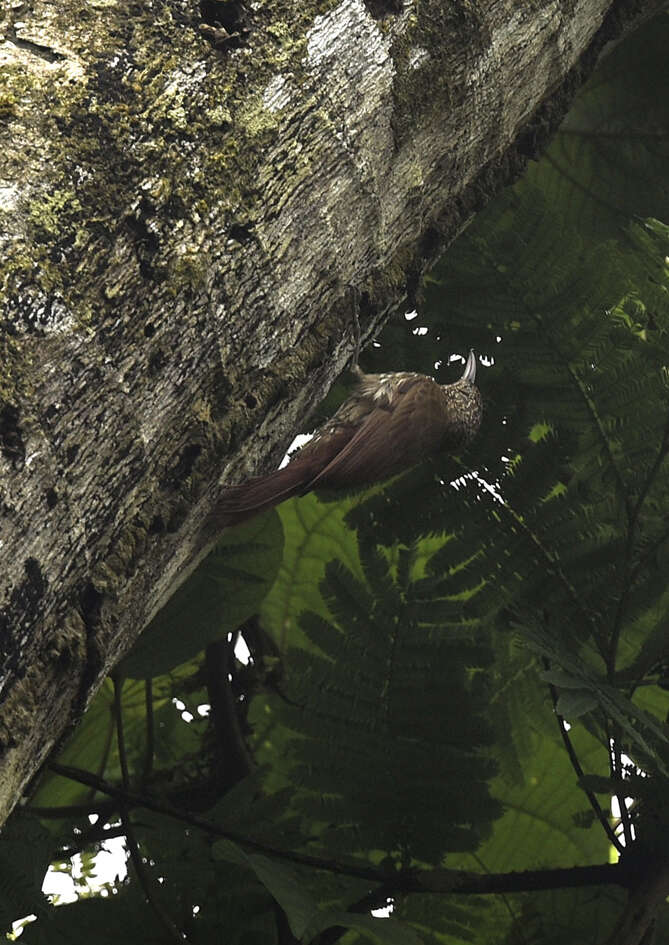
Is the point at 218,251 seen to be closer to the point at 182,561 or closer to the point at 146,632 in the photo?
the point at 182,561

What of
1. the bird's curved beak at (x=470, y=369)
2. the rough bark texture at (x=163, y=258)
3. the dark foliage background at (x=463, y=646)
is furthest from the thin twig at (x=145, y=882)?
the bird's curved beak at (x=470, y=369)

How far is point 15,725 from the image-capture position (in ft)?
4.46

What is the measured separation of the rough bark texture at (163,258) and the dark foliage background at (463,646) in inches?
21.0

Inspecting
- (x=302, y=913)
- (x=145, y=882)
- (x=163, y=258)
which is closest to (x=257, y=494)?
(x=163, y=258)

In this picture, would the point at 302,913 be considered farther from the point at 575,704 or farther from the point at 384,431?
the point at 384,431

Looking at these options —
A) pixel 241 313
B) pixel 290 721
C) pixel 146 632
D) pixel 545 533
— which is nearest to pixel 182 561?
pixel 241 313

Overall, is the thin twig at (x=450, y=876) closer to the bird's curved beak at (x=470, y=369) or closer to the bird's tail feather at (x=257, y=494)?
the bird's tail feather at (x=257, y=494)

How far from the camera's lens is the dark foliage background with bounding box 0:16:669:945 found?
2127mm

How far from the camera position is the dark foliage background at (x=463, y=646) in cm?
213

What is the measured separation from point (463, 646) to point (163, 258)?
1.11 m

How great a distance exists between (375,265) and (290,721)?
3.03 feet

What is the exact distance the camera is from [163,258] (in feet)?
4.78

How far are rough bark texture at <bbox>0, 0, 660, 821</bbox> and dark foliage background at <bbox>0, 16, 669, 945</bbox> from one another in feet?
1.75

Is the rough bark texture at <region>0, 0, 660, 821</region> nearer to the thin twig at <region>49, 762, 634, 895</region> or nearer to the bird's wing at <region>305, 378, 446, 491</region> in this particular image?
the bird's wing at <region>305, 378, 446, 491</region>
